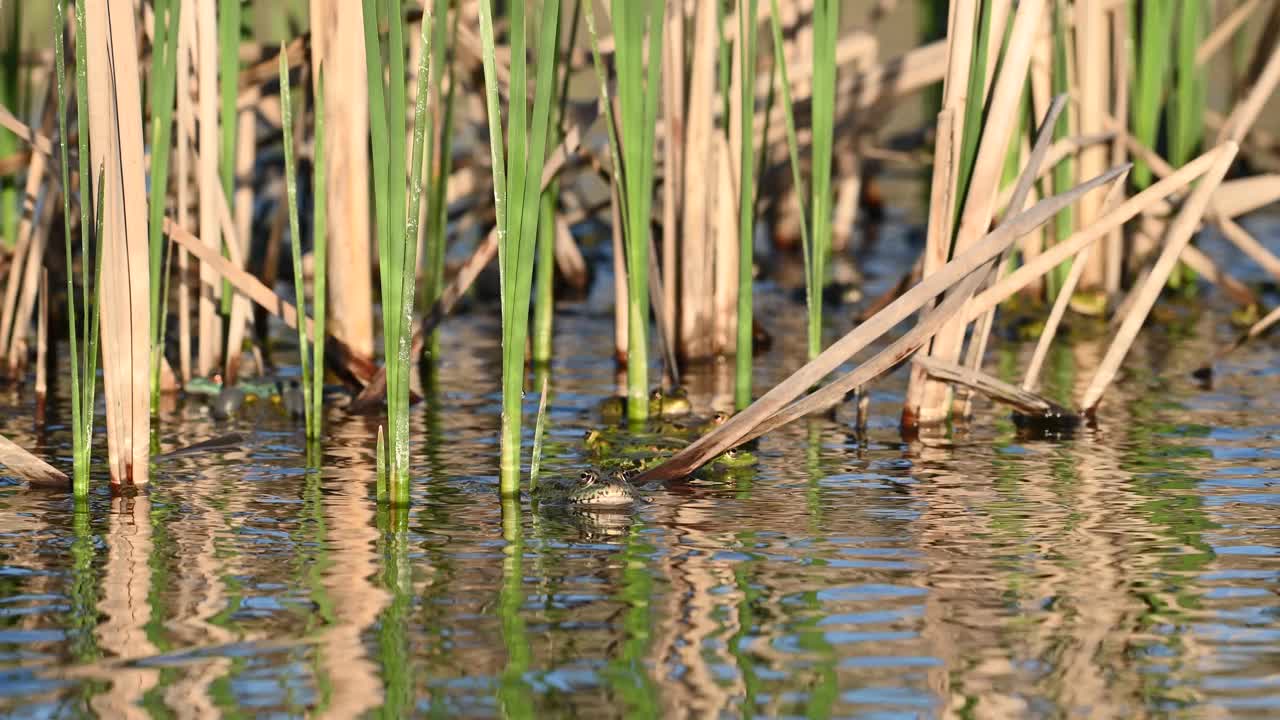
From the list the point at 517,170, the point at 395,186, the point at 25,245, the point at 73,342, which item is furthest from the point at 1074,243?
the point at 25,245

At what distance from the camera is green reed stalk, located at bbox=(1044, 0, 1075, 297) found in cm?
960

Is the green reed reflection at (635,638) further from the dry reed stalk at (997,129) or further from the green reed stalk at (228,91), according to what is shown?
the green reed stalk at (228,91)

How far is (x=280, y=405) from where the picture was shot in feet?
28.1

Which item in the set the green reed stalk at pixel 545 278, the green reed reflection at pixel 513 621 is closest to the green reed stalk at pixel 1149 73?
the green reed stalk at pixel 545 278

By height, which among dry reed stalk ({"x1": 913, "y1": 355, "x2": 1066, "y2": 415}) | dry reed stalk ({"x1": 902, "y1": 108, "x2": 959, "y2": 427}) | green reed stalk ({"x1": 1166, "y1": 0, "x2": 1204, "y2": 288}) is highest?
green reed stalk ({"x1": 1166, "y1": 0, "x2": 1204, "y2": 288})

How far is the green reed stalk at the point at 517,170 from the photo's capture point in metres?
5.78

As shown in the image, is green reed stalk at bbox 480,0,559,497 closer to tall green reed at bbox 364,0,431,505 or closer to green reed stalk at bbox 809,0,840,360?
tall green reed at bbox 364,0,431,505

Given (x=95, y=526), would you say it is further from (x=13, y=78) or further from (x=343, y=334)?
(x=13, y=78)

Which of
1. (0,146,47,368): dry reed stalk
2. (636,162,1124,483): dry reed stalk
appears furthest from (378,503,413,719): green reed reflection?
(0,146,47,368): dry reed stalk

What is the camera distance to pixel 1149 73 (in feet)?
35.4

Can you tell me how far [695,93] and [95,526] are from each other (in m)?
3.50

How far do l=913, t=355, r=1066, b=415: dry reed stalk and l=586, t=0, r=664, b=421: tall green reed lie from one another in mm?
1054

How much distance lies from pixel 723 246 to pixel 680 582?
11.7ft

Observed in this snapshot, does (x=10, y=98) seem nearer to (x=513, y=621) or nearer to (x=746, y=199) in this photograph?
(x=746, y=199)
